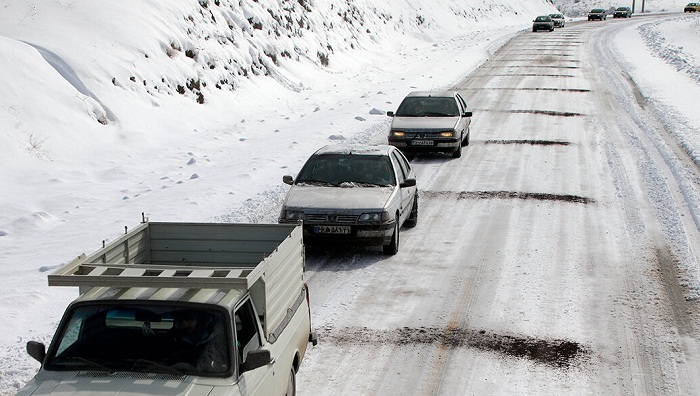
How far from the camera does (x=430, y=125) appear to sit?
19.4 m

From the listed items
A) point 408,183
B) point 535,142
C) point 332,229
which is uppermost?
point 408,183

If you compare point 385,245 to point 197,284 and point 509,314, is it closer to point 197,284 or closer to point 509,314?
point 509,314

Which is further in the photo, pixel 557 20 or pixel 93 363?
pixel 557 20

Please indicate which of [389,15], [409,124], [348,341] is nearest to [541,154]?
[409,124]

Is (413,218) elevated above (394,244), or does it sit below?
below

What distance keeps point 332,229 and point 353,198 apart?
2.08ft

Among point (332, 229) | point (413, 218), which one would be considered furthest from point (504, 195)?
point (332, 229)

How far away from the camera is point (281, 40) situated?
33094 millimetres

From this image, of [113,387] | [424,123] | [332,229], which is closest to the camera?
[113,387]

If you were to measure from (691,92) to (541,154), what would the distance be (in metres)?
14.8

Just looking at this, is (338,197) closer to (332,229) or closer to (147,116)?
(332,229)

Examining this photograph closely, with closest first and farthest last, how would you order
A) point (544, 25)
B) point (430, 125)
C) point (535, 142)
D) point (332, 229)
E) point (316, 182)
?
point (332, 229) < point (316, 182) < point (430, 125) < point (535, 142) < point (544, 25)

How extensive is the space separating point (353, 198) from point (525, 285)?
2.79 meters

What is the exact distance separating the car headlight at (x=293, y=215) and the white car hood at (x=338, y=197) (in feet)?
0.32
